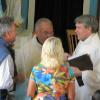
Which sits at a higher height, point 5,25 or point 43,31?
point 5,25

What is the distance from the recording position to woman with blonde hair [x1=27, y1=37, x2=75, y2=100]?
2605mm

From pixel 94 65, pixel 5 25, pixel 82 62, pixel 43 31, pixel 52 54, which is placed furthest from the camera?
pixel 43 31

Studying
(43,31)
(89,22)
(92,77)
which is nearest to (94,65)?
(92,77)

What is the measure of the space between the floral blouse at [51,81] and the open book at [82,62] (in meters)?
0.40

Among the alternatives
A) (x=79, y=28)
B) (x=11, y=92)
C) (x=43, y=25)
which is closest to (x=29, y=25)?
(x=43, y=25)

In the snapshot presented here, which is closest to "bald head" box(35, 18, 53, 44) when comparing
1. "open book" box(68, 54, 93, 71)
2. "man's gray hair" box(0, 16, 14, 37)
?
"open book" box(68, 54, 93, 71)

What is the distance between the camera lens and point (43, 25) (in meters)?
3.57

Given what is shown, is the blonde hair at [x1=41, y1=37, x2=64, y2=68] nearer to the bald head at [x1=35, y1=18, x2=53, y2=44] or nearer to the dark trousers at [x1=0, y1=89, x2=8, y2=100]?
the dark trousers at [x1=0, y1=89, x2=8, y2=100]

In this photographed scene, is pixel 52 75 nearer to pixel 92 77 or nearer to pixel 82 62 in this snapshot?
pixel 82 62

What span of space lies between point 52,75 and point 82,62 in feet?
1.71

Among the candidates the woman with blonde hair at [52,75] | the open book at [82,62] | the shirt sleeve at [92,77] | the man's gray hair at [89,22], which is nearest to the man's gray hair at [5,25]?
the woman with blonde hair at [52,75]

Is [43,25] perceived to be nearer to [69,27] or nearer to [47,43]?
[47,43]

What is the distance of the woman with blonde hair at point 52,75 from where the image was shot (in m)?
2.61

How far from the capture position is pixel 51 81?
2.61 metres
